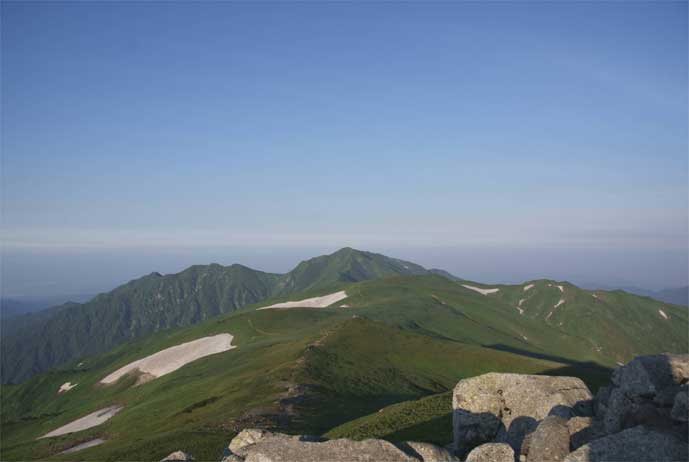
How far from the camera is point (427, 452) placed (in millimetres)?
18625

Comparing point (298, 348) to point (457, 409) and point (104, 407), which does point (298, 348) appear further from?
point (457, 409)

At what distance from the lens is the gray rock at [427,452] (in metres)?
18.5

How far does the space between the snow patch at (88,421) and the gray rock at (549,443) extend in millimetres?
102198

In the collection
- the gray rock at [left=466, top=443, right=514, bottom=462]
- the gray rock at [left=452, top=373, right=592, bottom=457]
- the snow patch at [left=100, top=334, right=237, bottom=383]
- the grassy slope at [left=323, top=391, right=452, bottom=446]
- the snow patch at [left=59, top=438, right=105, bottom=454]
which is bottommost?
the snow patch at [left=100, top=334, right=237, bottom=383]

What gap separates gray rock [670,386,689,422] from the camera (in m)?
17.4

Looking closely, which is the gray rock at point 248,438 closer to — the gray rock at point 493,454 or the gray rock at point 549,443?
the gray rock at point 493,454

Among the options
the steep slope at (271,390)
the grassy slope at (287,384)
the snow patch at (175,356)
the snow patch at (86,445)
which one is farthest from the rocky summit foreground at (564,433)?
the snow patch at (175,356)

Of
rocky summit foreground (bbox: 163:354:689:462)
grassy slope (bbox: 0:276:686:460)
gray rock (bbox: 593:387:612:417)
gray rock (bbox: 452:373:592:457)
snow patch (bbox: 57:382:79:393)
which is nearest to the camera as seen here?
rocky summit foreground (bbox: 163:354:689:462)

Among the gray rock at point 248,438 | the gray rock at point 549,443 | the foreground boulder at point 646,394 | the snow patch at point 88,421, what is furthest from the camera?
the snow patch at point 88,421

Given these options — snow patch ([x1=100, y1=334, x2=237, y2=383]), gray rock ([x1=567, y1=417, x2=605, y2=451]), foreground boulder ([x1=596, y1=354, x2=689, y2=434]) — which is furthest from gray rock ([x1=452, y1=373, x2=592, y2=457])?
snow patch ([x1=100, y1=334, x2=237, y2=383])

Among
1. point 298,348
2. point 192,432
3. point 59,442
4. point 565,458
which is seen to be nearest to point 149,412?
point 59,442

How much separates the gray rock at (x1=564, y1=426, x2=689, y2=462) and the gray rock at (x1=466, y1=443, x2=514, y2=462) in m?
2.89

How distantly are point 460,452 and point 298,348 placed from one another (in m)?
69.6

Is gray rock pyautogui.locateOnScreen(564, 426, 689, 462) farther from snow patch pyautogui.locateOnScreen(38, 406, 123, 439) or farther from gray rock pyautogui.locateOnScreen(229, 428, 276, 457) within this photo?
snow patch pyautogui.locateOnScreen(38, 406, 123, 439)
